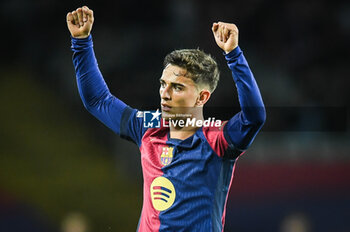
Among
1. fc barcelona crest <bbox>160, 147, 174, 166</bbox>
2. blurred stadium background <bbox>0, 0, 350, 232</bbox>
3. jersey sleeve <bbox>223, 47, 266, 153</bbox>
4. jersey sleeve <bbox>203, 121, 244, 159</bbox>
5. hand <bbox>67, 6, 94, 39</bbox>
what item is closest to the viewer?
jersey sleeve <bbox>223, 47, 266, 153</bbox>

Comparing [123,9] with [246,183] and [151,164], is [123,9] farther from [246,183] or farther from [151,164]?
[151,164]

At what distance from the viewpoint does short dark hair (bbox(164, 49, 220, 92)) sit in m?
2.32

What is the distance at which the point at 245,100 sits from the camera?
2.02 meters

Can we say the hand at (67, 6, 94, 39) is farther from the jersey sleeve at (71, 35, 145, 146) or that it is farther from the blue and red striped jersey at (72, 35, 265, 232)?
the blue and red striped jersey at (72, 35, 265, 232)

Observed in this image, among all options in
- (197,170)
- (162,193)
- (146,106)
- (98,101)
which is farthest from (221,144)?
(146,106)

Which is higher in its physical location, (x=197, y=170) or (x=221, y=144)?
(x=221, y=144)

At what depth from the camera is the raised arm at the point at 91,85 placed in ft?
8.10

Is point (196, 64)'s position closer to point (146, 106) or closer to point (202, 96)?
point (202, 96)

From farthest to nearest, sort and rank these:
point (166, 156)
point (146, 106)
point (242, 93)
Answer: point (146, 106), point (166, 156), point (242, 93)

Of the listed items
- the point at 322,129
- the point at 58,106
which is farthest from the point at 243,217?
the point at 58,106

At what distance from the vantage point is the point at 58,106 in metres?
5.14

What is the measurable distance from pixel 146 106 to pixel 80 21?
6.18ft

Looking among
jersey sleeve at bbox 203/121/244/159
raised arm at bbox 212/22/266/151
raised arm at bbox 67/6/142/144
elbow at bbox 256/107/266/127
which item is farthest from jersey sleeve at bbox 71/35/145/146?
elbow at bbox 256/107/266/127

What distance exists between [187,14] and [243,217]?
244 centimetres
